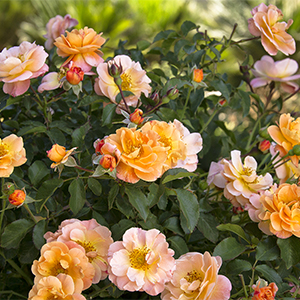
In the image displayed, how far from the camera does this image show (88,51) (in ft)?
1.50

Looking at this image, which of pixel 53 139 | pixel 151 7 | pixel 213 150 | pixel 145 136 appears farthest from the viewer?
pixel 151 7

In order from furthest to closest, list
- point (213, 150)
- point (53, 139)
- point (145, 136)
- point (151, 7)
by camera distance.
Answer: point (151, 7)
point (213, 150)
point (53, 139)
point (145, 136)

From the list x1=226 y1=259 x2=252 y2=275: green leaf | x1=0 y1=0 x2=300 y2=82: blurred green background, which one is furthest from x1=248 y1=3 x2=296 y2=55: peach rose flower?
x1=0 y1=0 x2=300 y2=82: blurred green background

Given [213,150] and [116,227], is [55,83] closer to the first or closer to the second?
[116,227]

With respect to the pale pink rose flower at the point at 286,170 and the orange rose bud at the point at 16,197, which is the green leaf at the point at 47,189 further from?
the pale pink rose flower at the point at 286,170

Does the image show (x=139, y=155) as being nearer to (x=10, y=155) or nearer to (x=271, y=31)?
(x=10, y=155)

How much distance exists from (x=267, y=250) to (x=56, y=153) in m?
0.27

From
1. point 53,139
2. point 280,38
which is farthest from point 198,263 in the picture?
point 280,38

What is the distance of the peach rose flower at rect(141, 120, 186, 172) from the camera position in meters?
0.36

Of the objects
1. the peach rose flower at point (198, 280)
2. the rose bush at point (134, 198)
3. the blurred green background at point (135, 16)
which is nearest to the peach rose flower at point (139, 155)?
the rose bush at point (134, 198)

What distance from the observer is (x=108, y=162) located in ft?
1.01

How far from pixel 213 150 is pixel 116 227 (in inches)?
15.9

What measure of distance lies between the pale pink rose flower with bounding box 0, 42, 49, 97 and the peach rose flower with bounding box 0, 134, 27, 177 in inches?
2.9

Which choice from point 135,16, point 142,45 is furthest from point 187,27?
point 135,16
